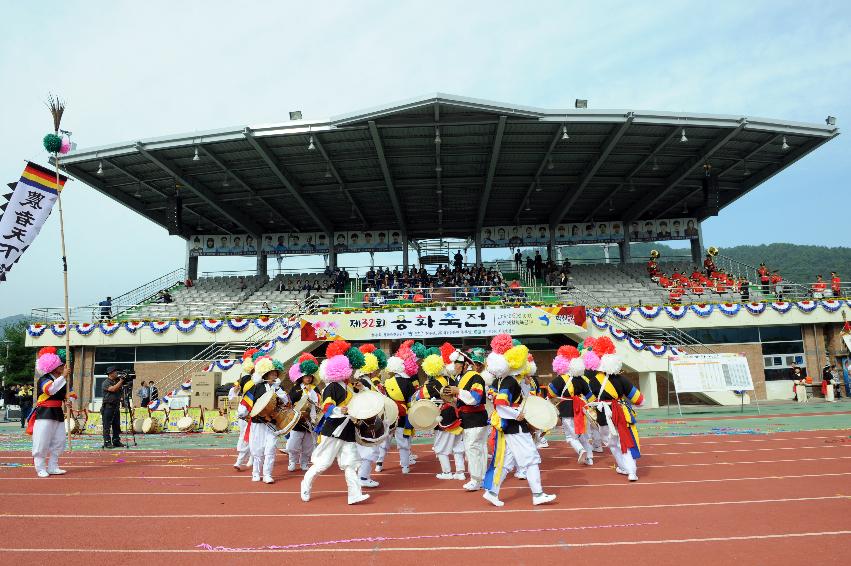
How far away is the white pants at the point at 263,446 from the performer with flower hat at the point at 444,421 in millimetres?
2303

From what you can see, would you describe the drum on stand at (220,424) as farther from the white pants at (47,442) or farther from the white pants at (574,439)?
the white pants at (574,439)

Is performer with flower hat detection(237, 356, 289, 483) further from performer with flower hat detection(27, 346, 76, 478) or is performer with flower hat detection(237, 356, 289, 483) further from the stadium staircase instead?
the stadium staircase

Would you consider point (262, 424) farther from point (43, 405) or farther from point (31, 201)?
point (31, 201)

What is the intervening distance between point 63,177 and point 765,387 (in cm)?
→ 2597

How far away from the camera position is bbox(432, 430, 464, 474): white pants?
8.52 m

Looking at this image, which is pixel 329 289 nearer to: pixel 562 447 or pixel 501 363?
pixel 562 447

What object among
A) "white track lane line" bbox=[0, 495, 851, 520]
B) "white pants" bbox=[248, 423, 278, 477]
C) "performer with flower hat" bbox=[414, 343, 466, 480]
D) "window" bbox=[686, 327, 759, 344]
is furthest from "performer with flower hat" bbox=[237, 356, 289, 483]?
"window" bbox=[686, 327, 759, 344]

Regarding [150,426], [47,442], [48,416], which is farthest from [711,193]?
[47,442]

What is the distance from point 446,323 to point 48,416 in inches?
561

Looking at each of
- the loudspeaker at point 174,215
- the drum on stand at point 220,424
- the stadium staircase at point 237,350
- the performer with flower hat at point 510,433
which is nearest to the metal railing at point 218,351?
the stadium staircase at point 237,350

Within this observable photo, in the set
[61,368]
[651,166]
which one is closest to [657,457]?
[61,368]

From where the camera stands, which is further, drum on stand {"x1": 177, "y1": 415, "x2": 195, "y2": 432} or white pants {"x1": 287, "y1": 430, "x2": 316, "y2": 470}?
drum on stand {"x1": 177, "y1": 415, "x2": 195, "y2": 432}

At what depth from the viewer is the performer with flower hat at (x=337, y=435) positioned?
23.3 feet

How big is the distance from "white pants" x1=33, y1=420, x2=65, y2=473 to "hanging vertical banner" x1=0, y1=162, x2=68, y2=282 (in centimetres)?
583
